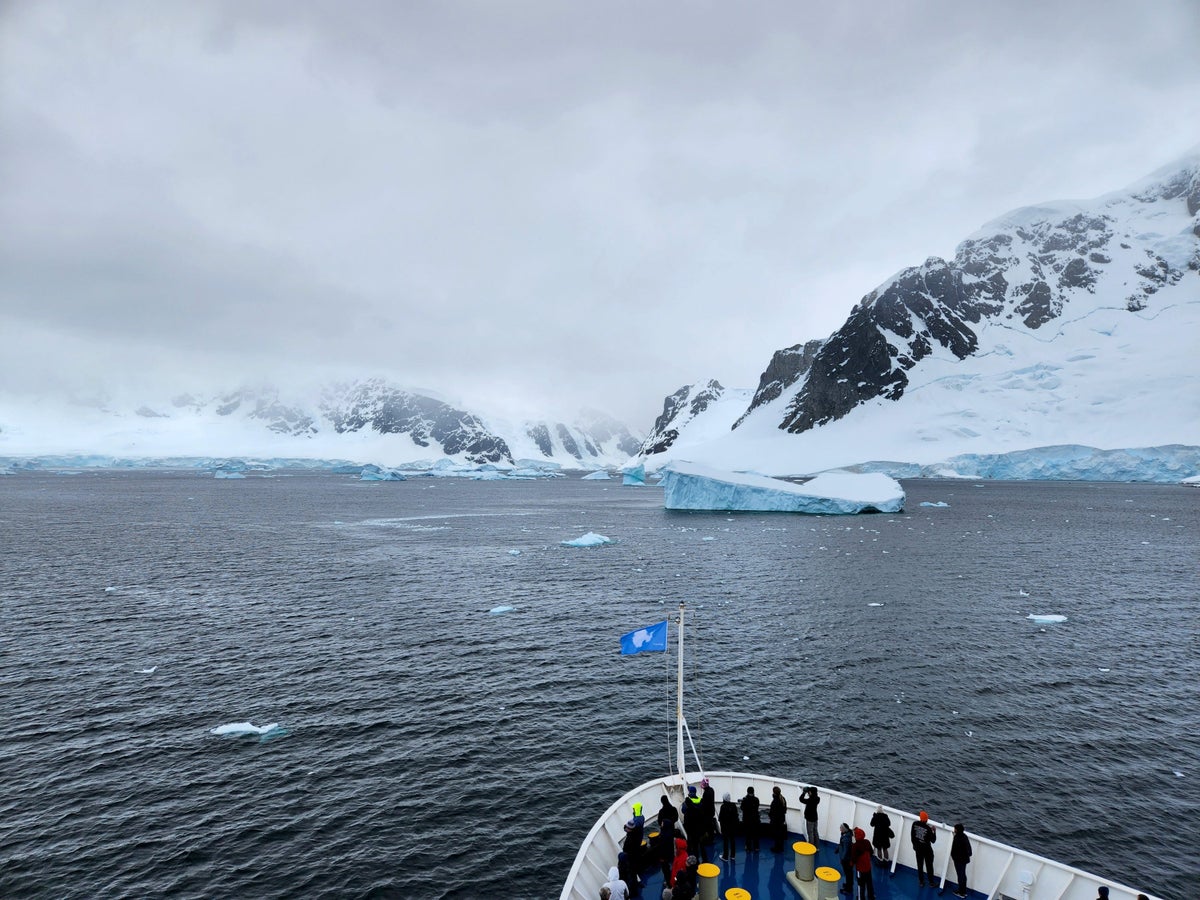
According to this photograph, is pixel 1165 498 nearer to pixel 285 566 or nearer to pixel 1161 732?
pixel 1161 732

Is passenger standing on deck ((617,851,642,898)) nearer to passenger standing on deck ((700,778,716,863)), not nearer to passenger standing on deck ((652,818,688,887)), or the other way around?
passenger standing on deck ((652,818,688,887))

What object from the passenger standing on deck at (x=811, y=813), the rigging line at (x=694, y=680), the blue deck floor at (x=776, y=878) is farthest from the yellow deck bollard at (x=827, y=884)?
the rigging line at (x=694, y=680)

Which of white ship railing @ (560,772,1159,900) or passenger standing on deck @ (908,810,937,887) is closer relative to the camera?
white ship railing @ (560,772,1159,900)

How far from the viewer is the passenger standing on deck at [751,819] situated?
19.1 m

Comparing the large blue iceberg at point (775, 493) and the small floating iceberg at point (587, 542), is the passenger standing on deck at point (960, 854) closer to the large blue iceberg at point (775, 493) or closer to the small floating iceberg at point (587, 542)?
the small floating iceberg at point (587, 542)

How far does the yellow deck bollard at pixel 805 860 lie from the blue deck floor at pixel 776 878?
0.48 metres

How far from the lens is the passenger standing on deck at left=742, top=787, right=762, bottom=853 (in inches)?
753

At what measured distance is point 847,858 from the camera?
17859mm

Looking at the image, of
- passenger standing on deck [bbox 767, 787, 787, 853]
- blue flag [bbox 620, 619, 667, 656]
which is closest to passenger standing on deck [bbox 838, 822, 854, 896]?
passenger standing on deck [bbox 767, 787, 787, 853]

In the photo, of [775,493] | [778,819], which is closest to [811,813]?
[778,819]

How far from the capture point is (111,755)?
27406mm

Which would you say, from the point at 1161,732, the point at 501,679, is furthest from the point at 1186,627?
the point at 501,679

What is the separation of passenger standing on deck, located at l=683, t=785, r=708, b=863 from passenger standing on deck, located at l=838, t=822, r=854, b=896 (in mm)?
3807

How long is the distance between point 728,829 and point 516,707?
15.9m
